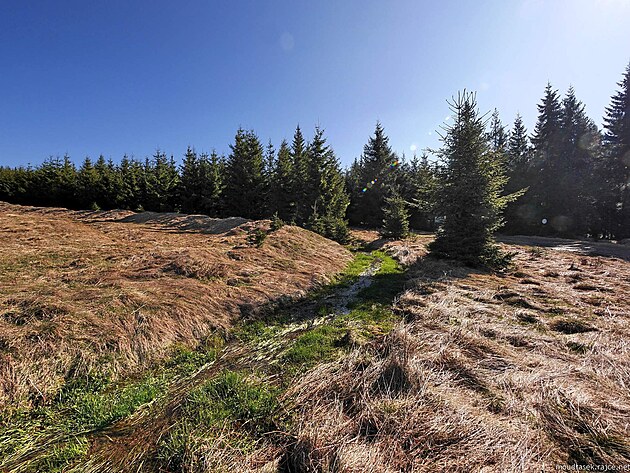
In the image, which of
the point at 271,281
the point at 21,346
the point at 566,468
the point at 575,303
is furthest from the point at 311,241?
the point at 566,468

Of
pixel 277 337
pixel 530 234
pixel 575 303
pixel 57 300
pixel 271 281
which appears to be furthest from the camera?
pixel 530 234

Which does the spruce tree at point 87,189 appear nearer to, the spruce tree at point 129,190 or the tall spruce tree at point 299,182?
the spruce tree at point 129,190

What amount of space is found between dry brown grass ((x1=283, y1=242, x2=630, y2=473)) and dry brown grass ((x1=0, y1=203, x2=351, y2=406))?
10.5 ft

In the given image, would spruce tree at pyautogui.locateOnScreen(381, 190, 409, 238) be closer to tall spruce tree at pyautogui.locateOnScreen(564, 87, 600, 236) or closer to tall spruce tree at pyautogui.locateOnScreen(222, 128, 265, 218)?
tall spruce tree at pyautogui.locateOnScreen(222, 128, 265, 218)

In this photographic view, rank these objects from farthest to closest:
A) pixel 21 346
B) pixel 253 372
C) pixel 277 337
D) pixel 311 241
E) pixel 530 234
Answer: pixel 530 234
pixel 311 241
pixel 277 337
pixel 253 372
pixel 21 346

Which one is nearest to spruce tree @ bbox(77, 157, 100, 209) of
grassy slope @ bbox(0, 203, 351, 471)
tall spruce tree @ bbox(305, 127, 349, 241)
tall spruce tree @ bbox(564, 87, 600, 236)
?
grassy slope @ bbox(0, 203, 351, 471)

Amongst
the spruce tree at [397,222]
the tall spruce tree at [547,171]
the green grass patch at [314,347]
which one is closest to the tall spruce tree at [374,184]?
the spruce tree at [397,222]

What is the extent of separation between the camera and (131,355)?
4.24 m

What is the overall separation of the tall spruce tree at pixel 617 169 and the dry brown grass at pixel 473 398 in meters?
Answer: 31.2

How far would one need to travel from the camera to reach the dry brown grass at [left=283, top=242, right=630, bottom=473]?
2.42 metres

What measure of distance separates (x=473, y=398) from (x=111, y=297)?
269 inches

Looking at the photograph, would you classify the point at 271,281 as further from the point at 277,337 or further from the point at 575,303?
the point at 575,303

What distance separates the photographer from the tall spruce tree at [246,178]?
2702 cm

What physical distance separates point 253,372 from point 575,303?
27.3ft
